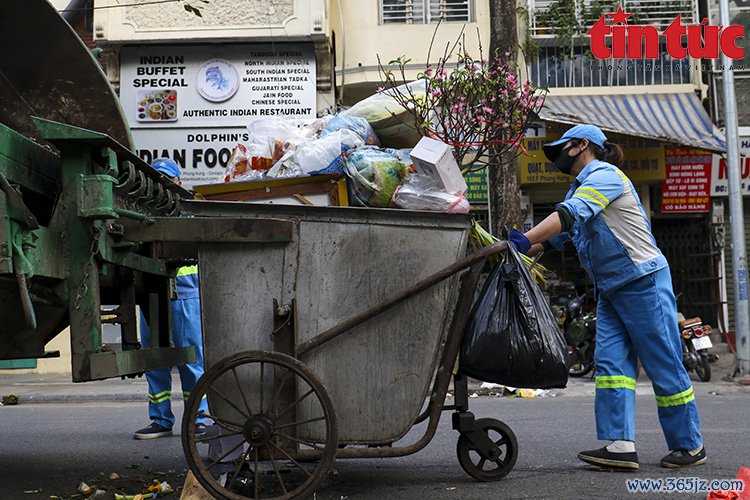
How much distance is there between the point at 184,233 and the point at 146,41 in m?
9.99

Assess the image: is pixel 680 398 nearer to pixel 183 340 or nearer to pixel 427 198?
pixel 427 198

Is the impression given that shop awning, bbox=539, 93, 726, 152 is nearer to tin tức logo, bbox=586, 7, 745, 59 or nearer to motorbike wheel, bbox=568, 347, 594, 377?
tin tức logo, bbox=586, 7, 745, 59

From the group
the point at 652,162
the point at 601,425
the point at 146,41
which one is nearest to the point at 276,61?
the point at 146,41

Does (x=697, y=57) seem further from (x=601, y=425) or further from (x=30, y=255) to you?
(x=30, y=255)

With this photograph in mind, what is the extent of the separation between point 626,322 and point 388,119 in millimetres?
1502

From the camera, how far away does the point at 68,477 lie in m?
4.25

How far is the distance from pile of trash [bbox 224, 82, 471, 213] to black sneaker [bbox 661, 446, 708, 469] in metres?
1.62

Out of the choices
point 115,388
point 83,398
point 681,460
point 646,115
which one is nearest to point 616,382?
point 681,460

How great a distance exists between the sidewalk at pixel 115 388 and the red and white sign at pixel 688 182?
248 centimetres

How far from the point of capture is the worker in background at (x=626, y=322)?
3988 millimetres

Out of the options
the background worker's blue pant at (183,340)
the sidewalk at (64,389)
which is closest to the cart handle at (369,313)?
the background worker's blue pant at (183,340)

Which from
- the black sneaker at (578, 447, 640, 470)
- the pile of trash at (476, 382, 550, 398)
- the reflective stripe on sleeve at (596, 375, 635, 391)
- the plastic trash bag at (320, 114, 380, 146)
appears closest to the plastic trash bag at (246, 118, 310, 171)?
the plastic trash bag at (320, 114, 380, 146)

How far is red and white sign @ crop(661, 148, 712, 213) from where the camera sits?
1282 centimetres

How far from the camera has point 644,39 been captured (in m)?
12.5
